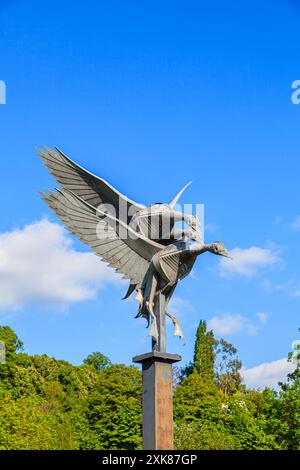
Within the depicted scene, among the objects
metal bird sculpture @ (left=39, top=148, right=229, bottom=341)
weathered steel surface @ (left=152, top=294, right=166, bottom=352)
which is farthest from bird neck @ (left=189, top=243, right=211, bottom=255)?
weathered steel surface @ (left=152, top=294, right=166, bottom=352)

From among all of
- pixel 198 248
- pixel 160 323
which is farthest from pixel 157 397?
pixel 198 248

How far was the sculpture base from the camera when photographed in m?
10.0

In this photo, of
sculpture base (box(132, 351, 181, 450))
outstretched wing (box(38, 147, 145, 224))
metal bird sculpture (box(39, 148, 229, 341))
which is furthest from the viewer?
outstretched wing (box(38, 147, 145, 224))

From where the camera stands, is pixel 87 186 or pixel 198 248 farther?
pixel 87 186

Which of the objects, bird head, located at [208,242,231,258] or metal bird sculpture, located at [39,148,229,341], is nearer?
bird head, located at [208,242,231,258]

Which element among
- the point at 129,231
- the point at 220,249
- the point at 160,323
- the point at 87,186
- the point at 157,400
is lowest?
the point at 157,400

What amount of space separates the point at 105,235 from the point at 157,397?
10.5 feet

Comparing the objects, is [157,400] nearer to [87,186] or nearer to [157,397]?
[157,397]

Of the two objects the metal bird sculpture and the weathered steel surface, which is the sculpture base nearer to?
the weathered steel surface

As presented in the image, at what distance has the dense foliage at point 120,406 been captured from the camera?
2864 cm

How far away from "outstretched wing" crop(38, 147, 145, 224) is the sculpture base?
2858 millimetres

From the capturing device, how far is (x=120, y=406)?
38594 millimetres

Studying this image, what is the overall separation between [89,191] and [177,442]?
21.3m
